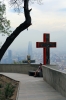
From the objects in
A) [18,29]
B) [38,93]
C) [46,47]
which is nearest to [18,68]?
[46,47]

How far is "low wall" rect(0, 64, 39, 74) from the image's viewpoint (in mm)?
30948

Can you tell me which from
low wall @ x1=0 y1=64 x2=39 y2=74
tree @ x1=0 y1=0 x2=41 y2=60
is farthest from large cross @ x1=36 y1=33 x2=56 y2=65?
tree @ x1=0 y1=0 x2=41 y2=60

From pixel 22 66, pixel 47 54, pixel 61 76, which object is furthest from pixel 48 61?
pixel 61 76

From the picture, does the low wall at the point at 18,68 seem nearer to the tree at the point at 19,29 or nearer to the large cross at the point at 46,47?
the large cross at the point at 46,47

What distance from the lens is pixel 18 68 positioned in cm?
3325

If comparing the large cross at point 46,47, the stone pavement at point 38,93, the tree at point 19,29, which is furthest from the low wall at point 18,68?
the tree at point 19,29

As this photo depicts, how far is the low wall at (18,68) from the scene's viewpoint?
102ft

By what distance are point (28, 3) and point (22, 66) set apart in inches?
732

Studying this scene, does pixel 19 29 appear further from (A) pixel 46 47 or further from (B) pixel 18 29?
(A) pixel 46 47

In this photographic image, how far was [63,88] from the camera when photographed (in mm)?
12562

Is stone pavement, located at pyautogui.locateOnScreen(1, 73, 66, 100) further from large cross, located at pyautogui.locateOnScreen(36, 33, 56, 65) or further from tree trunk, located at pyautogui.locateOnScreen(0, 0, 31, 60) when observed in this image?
large cross, located at pyautogui.locateOnScreen(36, 33, 56, 65)

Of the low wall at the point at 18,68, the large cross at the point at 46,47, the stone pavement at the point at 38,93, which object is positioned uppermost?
the large cross at the point at 46,47

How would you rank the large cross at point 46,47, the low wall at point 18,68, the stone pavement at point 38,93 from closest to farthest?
the stone pavement at point 38,93
the large cross at point 46,47
the low wall at point 18,68

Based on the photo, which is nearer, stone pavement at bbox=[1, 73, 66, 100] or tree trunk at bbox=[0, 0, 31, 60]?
stone pavement at bbox=[1, 73, 66, 100]
